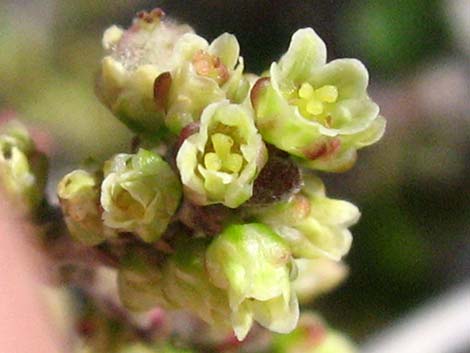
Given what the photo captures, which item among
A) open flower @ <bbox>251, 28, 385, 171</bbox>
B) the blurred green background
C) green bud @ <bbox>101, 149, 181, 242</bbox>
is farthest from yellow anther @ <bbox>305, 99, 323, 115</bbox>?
the blurred green background

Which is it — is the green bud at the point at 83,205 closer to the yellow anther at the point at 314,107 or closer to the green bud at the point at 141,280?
the green bud at the point at 141,280

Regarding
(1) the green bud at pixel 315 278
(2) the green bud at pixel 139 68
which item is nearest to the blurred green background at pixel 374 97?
(1) the green bud at pixel 315 278

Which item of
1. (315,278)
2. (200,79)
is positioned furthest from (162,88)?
(315,278)

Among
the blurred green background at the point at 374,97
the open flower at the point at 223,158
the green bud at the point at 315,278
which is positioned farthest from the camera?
the blurred green background at the point at 374,97

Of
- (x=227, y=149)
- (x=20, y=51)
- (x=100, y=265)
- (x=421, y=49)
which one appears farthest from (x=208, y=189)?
(x=421, y=49)

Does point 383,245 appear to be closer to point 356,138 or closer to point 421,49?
point 421,49

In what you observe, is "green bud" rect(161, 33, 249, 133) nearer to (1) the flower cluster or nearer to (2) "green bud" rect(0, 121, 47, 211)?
(1) the flower cluster

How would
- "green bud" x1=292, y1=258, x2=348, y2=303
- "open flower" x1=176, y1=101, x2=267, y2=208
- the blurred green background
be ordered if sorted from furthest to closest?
the blurred green background < "green bud" x1=292, y1=258, x2=348, y2=303 < "open flower" x1=176, y1=101, x2=267, y2=208
